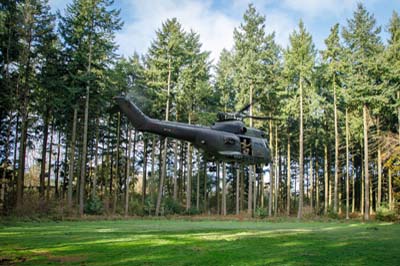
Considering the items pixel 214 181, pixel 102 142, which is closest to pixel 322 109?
pixel 214 181

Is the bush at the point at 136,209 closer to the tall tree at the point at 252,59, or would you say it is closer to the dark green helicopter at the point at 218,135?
the tall tree at the point at 252,59

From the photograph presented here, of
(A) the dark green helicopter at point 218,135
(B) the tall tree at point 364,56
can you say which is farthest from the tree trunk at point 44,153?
(B) the tall tree at point 364,56

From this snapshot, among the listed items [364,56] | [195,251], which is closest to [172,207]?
[364,56]

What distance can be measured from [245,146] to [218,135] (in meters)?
1.38

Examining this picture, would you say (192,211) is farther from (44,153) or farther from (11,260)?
(11,260)

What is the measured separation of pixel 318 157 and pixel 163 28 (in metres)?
23.6

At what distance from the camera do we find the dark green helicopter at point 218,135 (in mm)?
14047

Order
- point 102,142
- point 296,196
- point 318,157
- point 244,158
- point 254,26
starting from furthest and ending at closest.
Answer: point 296,196 → point 318,157 → point 102,142 → point 254,26 → point 244,158

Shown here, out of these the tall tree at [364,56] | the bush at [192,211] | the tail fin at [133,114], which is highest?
the tall tree at [364,56]

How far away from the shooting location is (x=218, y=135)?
14.8 meters

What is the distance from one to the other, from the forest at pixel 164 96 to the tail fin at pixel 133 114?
26.7 feet

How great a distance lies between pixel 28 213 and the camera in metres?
20.5

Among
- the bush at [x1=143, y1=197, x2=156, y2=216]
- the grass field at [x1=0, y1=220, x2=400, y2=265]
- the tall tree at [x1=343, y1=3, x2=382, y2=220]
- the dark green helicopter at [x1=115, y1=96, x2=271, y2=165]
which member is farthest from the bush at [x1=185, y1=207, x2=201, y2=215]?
the grass field at [x1=0, y1=220, x2=400, y2=265]

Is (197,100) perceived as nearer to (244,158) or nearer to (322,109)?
(322,109)
